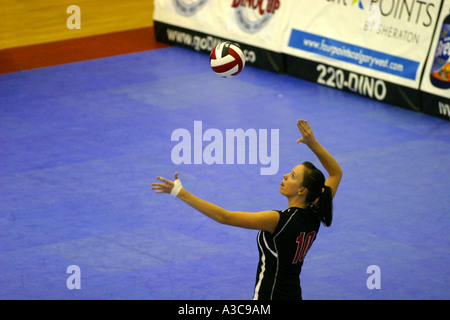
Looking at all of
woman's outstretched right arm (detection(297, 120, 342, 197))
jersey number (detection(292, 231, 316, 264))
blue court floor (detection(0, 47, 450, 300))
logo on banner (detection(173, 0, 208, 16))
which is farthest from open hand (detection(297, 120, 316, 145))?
logo on banner (detection(173, 0, 208, 16))

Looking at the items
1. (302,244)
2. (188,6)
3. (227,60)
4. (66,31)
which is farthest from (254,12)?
(302,244)

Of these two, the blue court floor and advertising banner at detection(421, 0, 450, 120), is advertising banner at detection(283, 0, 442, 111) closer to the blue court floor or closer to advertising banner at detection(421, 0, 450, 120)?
advertising banner at detection(421, 0, 450, 120)

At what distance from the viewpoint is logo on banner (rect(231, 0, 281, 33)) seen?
739 inches

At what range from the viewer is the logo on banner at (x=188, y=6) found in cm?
2033

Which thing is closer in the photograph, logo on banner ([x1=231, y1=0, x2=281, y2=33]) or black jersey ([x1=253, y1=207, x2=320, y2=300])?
black jersey ([x1=253, y1=207, x2=320, y2=300])

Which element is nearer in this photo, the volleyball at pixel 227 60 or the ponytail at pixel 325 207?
the ponytail at pixel 325 207

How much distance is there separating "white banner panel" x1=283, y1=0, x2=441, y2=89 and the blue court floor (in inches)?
29.0

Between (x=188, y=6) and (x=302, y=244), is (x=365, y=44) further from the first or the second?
(x=302, y=244)

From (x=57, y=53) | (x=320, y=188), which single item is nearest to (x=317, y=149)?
(x=320, y=188)

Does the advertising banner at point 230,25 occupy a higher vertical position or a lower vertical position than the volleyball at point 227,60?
lower

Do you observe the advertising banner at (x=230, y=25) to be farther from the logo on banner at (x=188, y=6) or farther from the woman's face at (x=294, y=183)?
the woman's face at (x=294, y=183)

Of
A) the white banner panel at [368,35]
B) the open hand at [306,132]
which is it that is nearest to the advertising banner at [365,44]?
the white banner panel at [368,35]

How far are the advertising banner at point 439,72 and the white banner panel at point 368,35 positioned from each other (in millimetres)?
167

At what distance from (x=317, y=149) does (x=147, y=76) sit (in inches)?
452
